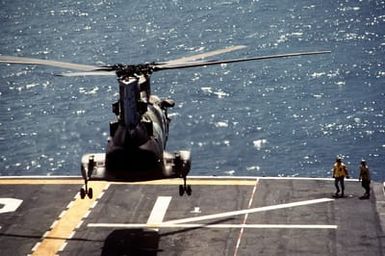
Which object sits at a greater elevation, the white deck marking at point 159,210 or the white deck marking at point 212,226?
the white deck marking at point 159,210

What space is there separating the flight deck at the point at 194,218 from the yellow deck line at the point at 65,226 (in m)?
0.06

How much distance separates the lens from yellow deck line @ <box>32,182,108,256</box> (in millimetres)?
44125

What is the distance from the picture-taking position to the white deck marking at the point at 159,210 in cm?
4727

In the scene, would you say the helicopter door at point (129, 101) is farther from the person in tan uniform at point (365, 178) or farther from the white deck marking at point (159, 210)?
the person in tan uniform at point (365, 178)

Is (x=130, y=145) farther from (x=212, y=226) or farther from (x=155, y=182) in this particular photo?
(x=155, y=182)

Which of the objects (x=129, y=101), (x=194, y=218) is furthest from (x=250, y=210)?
(x=129, y=101)

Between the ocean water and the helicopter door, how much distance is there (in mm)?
46769

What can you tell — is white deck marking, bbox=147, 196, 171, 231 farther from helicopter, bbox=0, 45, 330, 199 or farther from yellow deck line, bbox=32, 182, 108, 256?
helicopter, bbox=0, 45, 330, 199

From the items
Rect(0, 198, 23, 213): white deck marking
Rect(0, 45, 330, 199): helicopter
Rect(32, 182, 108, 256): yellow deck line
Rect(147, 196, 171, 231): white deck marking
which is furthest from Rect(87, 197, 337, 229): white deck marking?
Rect(0, 198, 23, 213): white deck marking

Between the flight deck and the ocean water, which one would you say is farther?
the ocean water

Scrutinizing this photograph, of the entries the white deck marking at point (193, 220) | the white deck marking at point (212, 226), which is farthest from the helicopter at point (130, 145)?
the white deck marking at point (193, 220)

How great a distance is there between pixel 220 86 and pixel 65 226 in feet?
218

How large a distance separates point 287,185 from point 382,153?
38.6 m

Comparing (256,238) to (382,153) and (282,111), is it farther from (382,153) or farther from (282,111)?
(282,111)
